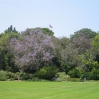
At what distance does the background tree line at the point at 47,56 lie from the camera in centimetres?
3472

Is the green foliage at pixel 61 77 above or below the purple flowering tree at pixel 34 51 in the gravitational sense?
below

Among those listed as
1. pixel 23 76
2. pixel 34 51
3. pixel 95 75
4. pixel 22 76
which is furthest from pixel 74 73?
pixel 22 76

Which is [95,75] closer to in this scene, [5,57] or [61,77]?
[61,77]

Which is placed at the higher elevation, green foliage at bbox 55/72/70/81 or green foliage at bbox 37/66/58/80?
green foliage at bbox 37/66/58/80

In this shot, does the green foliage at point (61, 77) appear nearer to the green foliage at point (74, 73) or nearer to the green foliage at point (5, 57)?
the green foliage at point (74, 73)

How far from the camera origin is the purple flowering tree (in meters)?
34.6

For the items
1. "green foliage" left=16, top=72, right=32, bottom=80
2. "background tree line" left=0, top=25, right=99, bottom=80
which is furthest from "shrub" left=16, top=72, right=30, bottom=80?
"background tree line" left=0, top=25, right=99, bottom=80

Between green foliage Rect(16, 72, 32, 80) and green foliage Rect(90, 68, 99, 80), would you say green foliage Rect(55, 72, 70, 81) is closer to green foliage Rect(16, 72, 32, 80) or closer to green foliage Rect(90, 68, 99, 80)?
green foliage Rect(90, 68, 99, 80)

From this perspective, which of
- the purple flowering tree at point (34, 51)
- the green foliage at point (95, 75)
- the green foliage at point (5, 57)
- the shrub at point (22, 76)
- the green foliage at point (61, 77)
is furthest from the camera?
the green foliage at point (5, 57)

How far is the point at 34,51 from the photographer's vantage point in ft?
114
